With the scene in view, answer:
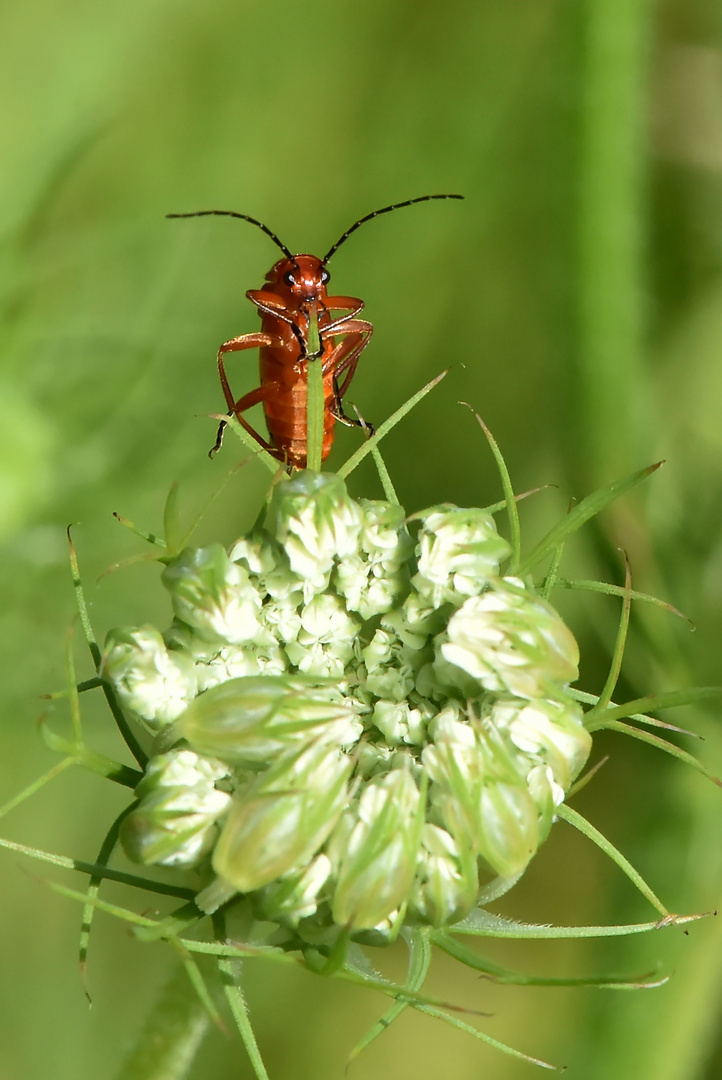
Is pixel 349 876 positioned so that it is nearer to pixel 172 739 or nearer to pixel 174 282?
pixel 172 739

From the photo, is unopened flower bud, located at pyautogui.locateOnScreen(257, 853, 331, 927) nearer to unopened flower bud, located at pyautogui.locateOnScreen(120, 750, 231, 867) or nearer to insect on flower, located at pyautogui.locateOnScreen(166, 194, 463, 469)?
unopened flower bud, located at pyautogui.locateOnScreen(120, 750, 231, 867)

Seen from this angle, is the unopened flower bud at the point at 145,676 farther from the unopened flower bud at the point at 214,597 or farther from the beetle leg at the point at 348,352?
the beetle leg at the point at 348,352

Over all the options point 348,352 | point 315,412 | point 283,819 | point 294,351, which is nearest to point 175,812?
point 283,819

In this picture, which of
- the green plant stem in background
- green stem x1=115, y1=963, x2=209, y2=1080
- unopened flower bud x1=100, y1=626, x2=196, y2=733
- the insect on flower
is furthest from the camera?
the green plant stem in background

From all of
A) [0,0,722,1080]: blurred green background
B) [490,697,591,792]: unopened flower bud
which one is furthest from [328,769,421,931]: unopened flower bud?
[0,0,722,1080]: blurred green background

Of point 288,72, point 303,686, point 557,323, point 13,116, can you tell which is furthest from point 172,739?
point 288,72

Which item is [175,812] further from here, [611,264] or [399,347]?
[399,347]

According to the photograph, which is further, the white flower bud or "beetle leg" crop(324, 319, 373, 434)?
"beetle leg" crop(324, 319, 373, 434)

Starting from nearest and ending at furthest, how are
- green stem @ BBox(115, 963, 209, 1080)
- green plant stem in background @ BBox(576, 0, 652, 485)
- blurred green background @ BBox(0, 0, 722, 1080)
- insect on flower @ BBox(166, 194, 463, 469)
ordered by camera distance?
1. green stem @ BBox(115, 963, 209, 1080)
2. insect on flower @ BBox(166, 194, 463, 469)
3. green plant stem in background @ BBox(576, 0, 652, 485)
4. blurred green background @ BBox(0, 0, 722, 1080)
